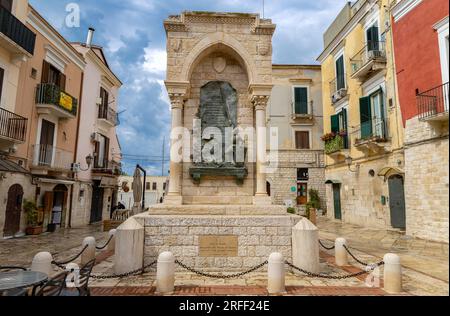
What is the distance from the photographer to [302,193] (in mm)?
22312

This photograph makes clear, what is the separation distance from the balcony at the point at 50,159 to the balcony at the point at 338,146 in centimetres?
1655

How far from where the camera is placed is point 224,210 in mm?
6488

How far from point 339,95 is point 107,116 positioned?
16.9 metres

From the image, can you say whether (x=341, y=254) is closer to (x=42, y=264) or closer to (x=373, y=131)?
(x=42, y=264)

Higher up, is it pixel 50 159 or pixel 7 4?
pixel 7 4

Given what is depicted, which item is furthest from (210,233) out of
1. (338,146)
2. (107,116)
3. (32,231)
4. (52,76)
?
(107,116)

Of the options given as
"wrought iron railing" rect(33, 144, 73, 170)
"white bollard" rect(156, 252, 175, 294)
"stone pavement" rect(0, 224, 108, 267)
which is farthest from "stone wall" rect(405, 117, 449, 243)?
"wrought iron railing" rect(33, 144, 73, 170)

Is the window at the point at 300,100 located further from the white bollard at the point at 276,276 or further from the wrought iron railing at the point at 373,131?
the white bollard at the point at 276,276

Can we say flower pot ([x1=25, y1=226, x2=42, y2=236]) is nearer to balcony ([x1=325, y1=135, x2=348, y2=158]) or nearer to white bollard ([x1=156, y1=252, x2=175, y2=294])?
white bollard ([x1=156, y1=252, x2=175, y2=294])

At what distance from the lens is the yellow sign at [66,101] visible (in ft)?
50.3

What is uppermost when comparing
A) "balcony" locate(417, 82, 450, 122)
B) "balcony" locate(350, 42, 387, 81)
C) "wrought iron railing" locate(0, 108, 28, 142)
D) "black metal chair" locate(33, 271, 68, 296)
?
"balcony" locate(350, 42, 387, 81)

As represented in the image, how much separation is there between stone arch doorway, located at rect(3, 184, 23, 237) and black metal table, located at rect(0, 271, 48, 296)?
10.4 metres

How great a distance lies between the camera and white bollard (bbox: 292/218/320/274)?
5.81 m
